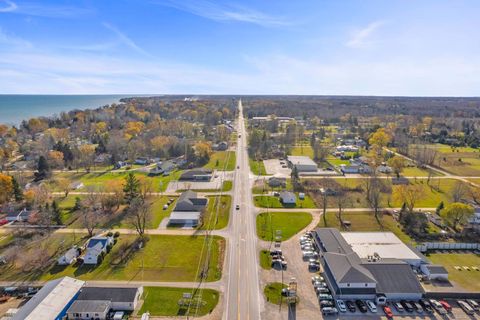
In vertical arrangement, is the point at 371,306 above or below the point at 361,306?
above

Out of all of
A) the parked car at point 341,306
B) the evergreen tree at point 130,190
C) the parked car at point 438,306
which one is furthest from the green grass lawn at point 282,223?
the evergreen tree at point 130,190

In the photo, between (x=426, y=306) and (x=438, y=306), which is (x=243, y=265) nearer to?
(x=426, y=306)

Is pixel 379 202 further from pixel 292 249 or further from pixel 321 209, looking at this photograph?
pixel 292 249

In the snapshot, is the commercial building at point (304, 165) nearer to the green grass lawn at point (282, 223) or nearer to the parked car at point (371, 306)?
the green grass lawn at point (282, 223)

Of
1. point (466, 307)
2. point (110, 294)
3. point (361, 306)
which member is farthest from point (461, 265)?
point (110, 294)

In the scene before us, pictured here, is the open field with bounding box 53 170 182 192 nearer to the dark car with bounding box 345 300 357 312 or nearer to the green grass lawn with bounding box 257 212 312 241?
the green grass lawn with bounding box 257 212 312 241

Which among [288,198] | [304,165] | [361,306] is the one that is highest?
[304,165]

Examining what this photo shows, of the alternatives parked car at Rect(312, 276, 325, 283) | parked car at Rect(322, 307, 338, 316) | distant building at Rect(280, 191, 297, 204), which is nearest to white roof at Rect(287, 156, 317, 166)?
distant building at Rect(280, 191, 297, 204)
